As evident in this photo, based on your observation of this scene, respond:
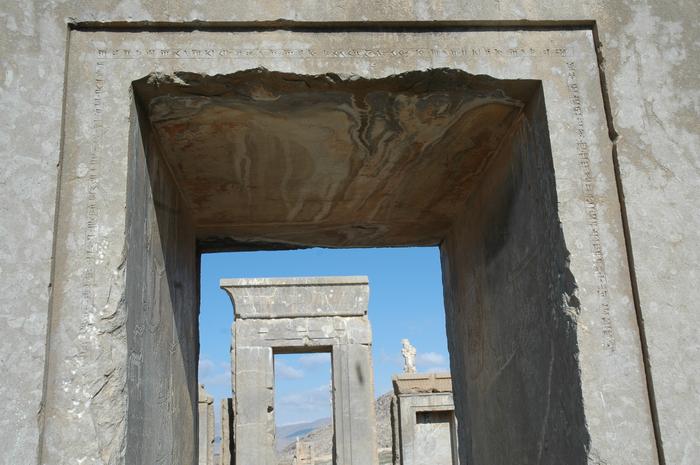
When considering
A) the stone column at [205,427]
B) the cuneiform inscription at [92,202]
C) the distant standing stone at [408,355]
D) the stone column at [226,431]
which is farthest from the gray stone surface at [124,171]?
the distant standing stone at [408,355]

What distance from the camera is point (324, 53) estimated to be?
3.11 metres

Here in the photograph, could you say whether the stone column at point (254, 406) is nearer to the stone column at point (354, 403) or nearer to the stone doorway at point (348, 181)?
the stone column at point (354, 403)

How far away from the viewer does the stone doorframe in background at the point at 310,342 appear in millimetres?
12883

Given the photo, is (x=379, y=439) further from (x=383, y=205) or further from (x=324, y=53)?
(x=324, y=53)

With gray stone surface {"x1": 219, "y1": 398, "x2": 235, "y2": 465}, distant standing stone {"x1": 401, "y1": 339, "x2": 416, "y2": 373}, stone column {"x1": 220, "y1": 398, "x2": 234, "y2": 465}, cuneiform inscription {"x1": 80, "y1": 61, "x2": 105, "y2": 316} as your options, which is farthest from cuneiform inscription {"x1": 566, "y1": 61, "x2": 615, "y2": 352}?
distant standing stone {"x1": 401, "y1": 339, "x2": 416, "y2": 373}

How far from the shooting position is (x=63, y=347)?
8.79ft

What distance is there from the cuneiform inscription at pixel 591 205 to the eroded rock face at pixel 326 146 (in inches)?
6.9

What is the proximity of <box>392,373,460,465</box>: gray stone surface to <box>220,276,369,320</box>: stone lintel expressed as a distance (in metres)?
3.58

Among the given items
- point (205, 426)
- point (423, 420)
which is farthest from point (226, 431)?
point (423, 420)

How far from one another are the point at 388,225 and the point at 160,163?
163 centimetres

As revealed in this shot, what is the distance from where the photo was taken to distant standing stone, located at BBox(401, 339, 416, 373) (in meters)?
20.9

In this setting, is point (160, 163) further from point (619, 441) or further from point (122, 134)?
point (619, 441)

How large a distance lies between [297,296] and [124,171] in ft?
34.8

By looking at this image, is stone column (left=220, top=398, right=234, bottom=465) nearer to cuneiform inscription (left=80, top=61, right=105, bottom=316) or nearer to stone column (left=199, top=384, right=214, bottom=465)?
stone column (left=199, top=384, right=214, bottom=465)
